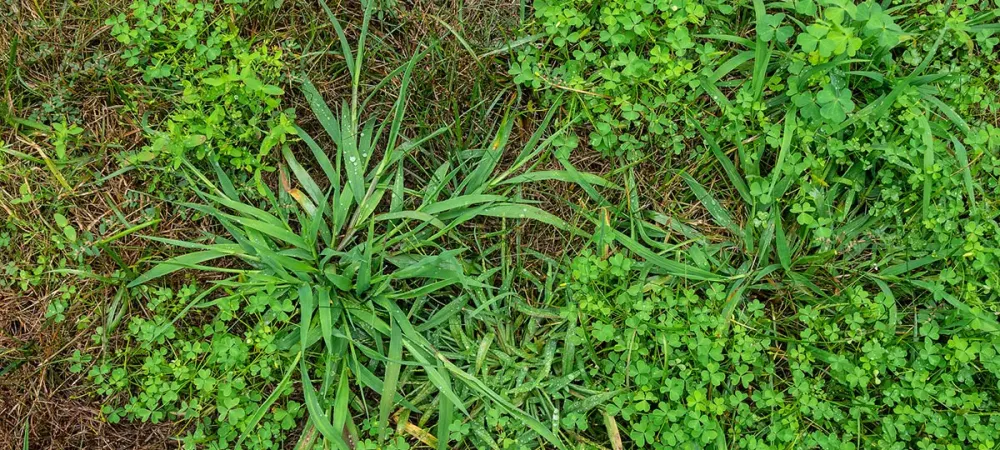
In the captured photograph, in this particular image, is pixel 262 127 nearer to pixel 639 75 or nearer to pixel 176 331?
pixel 176 331

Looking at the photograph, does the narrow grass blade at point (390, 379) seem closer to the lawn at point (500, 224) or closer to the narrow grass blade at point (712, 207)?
the lawn at point (500, 224)

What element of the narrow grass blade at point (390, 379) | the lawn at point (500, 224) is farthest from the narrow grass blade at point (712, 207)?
the narrow grass blade at point (390, 379)

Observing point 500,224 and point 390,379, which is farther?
point 500,224

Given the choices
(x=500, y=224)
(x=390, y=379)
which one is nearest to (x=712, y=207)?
(x=500, y=224)

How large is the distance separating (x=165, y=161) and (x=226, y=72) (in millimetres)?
427

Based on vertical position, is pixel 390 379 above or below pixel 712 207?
below

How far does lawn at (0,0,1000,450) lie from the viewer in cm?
253

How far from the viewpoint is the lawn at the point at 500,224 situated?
253 centimetres

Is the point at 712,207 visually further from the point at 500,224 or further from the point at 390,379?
the point at 390,379

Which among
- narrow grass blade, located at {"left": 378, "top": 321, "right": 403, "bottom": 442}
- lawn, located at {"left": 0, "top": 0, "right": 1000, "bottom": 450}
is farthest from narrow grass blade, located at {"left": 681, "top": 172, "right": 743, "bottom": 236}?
narrow grass blade, located at {"left": 378, "top": 321, "right": 403, "bottom": 442}

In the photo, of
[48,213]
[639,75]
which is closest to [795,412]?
[639,75]

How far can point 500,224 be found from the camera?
2691mm

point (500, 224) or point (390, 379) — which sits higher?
point (500, 224)

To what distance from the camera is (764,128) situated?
2607 millimetres
